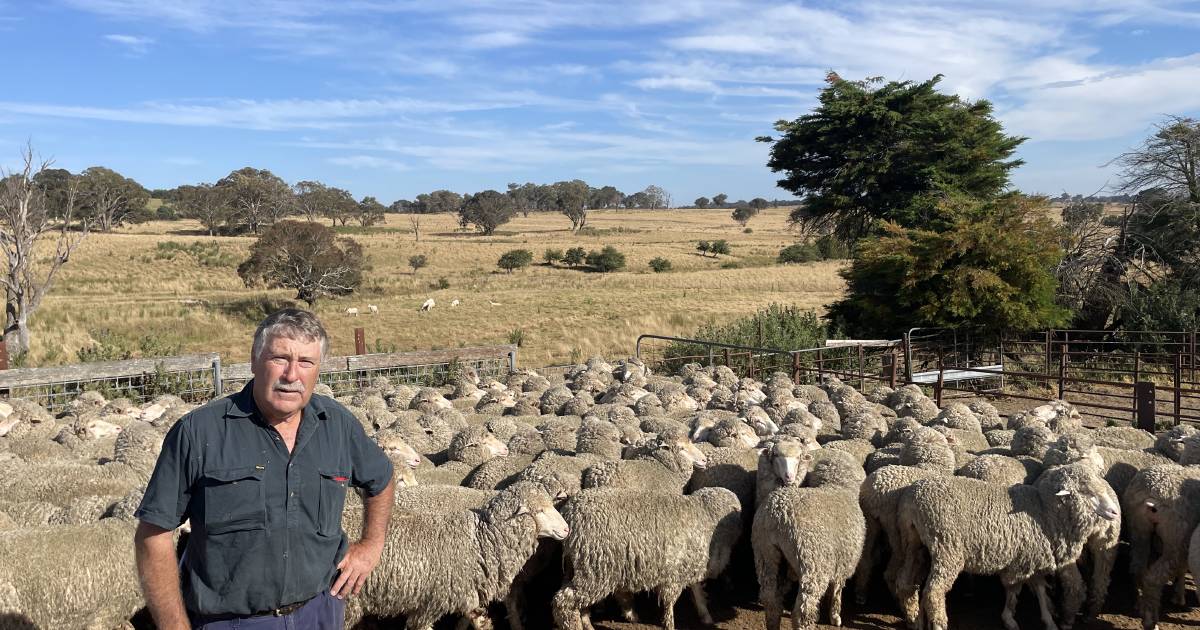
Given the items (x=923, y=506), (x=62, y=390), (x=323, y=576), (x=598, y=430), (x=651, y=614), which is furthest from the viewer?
(x=62, y=390)

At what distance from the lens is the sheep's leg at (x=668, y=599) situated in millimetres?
5867

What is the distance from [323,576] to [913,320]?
16.3 meters

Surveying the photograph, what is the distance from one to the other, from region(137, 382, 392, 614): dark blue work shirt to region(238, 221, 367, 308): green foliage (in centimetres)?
3146

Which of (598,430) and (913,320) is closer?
(598,430)

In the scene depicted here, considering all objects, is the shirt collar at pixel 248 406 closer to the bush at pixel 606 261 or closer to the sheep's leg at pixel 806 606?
the sheep's leg at pixel 806 606


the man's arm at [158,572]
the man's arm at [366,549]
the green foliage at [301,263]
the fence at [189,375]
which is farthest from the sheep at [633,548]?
the green foliage at [301,263]

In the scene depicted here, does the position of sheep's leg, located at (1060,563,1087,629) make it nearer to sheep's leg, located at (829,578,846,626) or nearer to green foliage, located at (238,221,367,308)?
sheep's leg, located at (829,578,846,626)

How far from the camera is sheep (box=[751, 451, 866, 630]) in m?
5.71

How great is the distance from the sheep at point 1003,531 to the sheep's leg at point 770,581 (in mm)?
987

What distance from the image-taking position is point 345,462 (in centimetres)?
322

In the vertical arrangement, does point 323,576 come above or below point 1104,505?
above

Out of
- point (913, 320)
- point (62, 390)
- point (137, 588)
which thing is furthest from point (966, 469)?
point (62, 390)

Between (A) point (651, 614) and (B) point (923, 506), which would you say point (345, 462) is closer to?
(A) point (651, 614)

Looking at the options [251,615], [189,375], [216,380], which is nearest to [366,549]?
[251,615]
